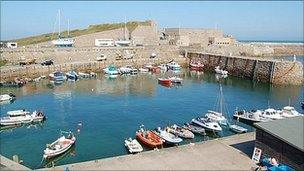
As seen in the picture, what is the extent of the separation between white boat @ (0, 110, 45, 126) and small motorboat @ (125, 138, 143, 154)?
10856 mm

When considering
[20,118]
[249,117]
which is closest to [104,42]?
[20,118]

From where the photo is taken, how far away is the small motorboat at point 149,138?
2699 centimetres

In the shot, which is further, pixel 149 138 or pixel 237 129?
pixel 237 129

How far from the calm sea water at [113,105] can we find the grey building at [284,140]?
929 centimetres

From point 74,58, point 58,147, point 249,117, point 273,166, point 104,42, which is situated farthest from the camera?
point 104,42

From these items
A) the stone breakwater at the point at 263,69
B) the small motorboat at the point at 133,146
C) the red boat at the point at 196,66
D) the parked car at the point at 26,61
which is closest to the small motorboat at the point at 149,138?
the small motorboat at the point at 133,146

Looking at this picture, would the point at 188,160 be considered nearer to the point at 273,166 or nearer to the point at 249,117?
the point at 273,166

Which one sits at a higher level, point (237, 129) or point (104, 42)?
point (104, 42)

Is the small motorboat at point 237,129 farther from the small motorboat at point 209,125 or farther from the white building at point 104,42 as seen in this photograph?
the white building at point 104,42

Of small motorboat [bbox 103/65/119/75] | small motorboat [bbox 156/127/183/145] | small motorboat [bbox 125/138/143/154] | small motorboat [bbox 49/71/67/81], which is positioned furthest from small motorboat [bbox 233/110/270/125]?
small motorboat [bbox 103/65/119/75]

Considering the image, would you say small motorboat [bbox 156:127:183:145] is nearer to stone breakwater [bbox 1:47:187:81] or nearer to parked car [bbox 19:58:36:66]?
stone breakwater [bbox 1:47:187:81]

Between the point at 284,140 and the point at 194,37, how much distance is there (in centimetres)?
8085

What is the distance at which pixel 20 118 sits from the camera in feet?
110

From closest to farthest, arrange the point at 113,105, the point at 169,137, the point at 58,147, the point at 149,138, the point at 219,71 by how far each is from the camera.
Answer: the point at 58,147
the point at 149,138
the point at 169,137
the point at 113,105
the point at 219,71
